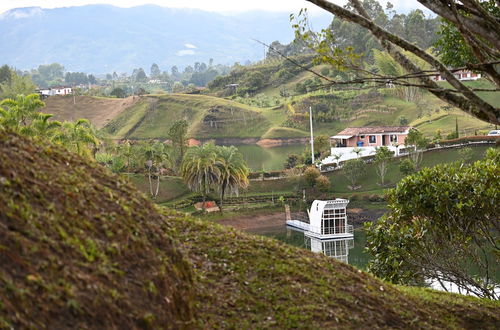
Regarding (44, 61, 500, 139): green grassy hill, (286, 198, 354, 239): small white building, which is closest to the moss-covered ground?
(286, 198, 354, 239): small white building

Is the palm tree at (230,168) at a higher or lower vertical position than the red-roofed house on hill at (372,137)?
lower

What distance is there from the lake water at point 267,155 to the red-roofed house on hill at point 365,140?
20.2ft

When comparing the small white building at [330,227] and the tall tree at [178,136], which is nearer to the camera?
the small white building at [330,227]

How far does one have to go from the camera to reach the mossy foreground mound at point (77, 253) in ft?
14.2

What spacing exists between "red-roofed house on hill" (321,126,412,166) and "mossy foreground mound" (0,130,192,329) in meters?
50.7

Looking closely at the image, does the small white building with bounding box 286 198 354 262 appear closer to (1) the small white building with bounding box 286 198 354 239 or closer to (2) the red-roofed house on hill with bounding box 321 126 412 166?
(1) the small white building with bounding box 286 198 354 239

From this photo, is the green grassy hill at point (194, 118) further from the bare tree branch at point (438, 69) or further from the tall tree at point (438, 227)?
the bare tree branch at point (438, 69)

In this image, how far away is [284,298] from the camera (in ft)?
20.5

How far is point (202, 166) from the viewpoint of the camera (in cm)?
4234

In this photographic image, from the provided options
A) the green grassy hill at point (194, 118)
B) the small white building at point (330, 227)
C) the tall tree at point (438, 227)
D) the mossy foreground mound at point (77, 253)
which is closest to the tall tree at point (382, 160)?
the small white building at point (330, 227)

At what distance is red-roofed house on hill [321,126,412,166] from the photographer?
186 feet

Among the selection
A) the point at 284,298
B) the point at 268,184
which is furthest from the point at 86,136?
the point at 284,298

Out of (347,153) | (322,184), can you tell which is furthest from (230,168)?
(347,153)

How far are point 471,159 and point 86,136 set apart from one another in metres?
28.6
